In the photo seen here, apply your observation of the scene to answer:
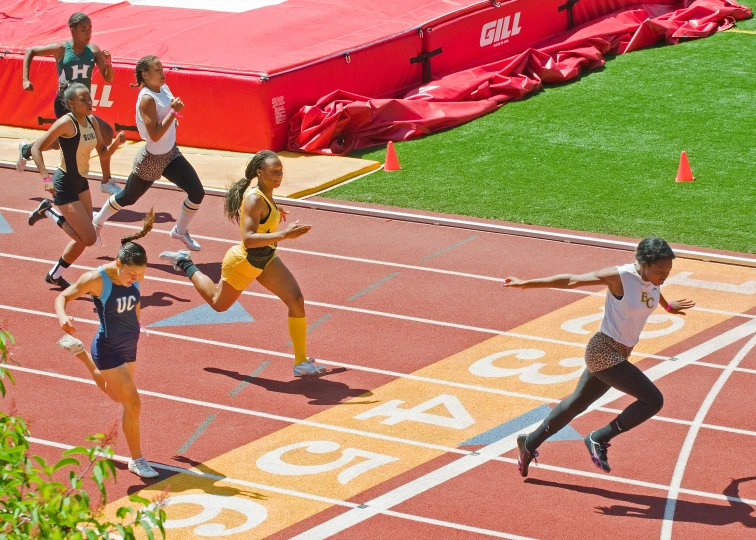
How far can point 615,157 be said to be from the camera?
17016 mm

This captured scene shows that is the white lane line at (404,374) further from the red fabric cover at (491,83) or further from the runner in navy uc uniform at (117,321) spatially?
the red fabric cover at (491,83)

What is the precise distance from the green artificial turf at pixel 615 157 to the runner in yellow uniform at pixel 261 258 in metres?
5.14

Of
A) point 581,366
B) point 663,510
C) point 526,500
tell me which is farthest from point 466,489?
point 581,366

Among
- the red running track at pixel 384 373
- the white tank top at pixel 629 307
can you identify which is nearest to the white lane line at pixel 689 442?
the red running track at pixel 384 373

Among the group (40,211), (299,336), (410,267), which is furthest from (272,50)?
(299,336)

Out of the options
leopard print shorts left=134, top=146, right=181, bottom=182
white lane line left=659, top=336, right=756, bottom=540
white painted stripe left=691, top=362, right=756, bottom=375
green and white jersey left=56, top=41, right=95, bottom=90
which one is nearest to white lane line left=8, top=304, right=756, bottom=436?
white painted stripe left=691, top=362, right=756, bottom=375

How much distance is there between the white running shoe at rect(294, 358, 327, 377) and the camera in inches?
400

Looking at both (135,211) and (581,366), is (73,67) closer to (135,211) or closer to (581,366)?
(135,211)

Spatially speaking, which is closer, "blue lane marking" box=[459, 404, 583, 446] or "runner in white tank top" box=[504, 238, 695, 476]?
"runner in white tank top" box=[504, 238, 695, 476]

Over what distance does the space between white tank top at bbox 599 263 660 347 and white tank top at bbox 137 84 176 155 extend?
6.44 m

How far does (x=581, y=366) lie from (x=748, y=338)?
1.73 m

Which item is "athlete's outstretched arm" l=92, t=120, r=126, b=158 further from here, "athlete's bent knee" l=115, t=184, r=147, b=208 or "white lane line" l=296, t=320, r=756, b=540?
"white lane line" l=296, t=320, r=756, b=540

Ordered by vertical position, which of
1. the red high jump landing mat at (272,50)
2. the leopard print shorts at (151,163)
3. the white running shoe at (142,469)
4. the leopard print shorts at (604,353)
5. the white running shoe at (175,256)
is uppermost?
the red high jump landing mat at (272,50)

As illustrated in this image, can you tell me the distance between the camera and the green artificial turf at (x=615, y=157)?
1466 cm
